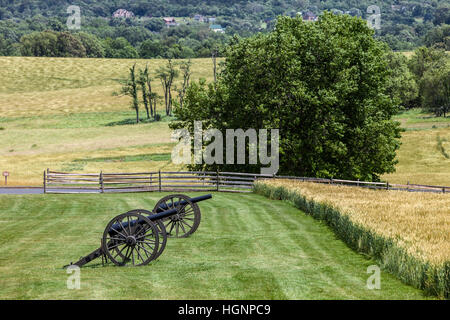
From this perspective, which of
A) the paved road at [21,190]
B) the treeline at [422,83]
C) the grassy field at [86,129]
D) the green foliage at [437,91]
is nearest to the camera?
the paved road at [21,190]

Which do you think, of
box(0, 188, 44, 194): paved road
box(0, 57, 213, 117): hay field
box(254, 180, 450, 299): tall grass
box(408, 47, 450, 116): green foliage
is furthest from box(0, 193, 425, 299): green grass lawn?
box(0, 57, 213, 117): hay field

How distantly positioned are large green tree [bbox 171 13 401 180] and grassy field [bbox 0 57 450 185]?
1811 centimetres

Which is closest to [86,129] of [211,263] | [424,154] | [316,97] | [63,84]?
[63,84]

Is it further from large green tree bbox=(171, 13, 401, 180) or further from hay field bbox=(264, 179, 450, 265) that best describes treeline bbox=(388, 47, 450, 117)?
hay field bbox=(264, 179, 450, 265)

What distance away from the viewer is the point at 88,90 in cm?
13550

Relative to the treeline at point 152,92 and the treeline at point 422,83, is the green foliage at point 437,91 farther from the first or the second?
→ the treeline at point 152,92

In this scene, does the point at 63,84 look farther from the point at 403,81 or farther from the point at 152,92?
the point at 403,81

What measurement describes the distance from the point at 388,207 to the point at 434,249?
7709 mm

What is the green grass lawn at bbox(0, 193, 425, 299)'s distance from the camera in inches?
481

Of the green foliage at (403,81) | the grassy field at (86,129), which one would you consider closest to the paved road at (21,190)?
the grassy field at (86,129)

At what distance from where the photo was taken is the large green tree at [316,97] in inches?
1783

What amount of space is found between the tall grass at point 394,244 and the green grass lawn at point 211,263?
35 centimetres

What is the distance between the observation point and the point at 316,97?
144 ft
